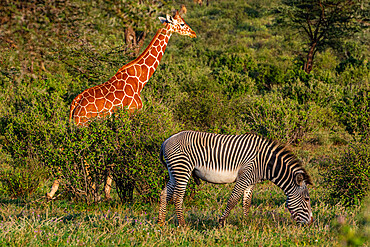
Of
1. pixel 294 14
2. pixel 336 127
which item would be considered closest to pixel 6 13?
pixel 336 127

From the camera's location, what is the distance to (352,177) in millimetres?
8000

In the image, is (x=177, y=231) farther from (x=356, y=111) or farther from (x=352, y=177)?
(x=356, y=111)

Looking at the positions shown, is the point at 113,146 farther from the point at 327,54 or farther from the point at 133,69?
the point at 327,54

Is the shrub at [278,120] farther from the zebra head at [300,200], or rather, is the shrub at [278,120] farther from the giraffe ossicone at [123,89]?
the zebra head at [300,200]

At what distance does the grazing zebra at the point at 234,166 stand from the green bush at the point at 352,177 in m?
2.20

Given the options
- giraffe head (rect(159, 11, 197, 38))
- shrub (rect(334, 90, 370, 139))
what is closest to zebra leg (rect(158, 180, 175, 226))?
giraffe head (rect(159, 11, 197, 38))

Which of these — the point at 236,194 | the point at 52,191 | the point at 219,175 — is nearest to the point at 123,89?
the point at 52,191

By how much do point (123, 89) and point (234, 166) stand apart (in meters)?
4.27

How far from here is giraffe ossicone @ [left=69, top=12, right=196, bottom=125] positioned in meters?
9.13

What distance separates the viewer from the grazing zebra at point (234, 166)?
620cm

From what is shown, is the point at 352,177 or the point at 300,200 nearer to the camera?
the point at 300,200

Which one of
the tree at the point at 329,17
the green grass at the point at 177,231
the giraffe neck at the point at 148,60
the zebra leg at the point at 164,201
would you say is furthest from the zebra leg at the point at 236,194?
the tree at the point at 329,17

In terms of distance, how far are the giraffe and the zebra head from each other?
372 centimetres

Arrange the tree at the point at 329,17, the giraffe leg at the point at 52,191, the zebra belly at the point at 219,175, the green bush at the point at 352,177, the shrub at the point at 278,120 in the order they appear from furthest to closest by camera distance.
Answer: the tree at the point at 329,17, the shrub at the point at 278,120, the giraffe leg at the point at 52,191, the green bush at the point at 352,177, the zebra belly at the point at 219,175
